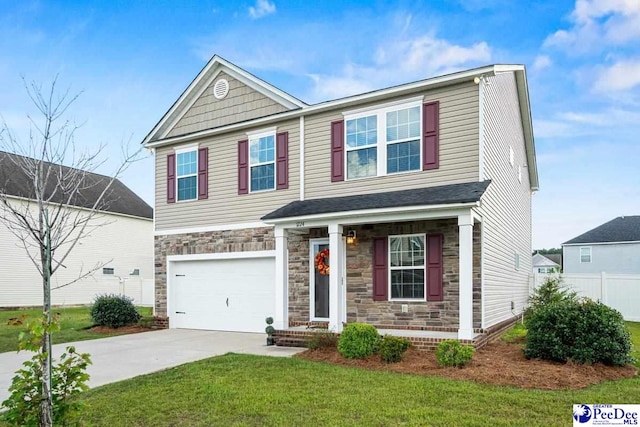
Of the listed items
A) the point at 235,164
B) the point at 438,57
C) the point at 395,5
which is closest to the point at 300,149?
the point at 235,164

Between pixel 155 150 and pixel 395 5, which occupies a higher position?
pixel 395 5

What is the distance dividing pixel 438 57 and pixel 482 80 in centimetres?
607

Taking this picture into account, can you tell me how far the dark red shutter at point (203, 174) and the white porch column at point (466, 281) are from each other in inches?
310

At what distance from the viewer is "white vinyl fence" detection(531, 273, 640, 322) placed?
15938mm

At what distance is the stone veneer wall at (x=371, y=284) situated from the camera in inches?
386

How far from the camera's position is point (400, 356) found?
813cm

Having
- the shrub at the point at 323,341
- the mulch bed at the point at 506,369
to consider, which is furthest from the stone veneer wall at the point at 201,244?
the mulch bed at the point at 506,369

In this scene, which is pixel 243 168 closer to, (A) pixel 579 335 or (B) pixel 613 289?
(A) pixel 579 335

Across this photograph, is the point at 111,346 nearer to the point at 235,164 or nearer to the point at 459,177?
the point at 235,164

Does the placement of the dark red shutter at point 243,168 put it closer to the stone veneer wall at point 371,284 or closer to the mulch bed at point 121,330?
the stone veneer wall at point 371,284

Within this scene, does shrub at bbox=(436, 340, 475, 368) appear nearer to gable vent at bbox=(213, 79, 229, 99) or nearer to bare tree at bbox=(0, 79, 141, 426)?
bare tree at bbox=(0, 79, 141, 426)

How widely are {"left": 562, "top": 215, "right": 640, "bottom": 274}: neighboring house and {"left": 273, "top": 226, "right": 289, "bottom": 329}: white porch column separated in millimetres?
25424

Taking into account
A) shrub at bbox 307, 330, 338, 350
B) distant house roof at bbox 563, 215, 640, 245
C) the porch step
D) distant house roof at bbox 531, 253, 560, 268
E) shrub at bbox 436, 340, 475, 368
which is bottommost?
distant house roof at bbox 531, 253, 560, 268

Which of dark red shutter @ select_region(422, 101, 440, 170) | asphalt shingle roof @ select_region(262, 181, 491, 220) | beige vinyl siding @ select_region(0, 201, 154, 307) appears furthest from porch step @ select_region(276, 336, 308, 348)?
beige vinyl siding @ select_region(0, 201, 154, 307)
